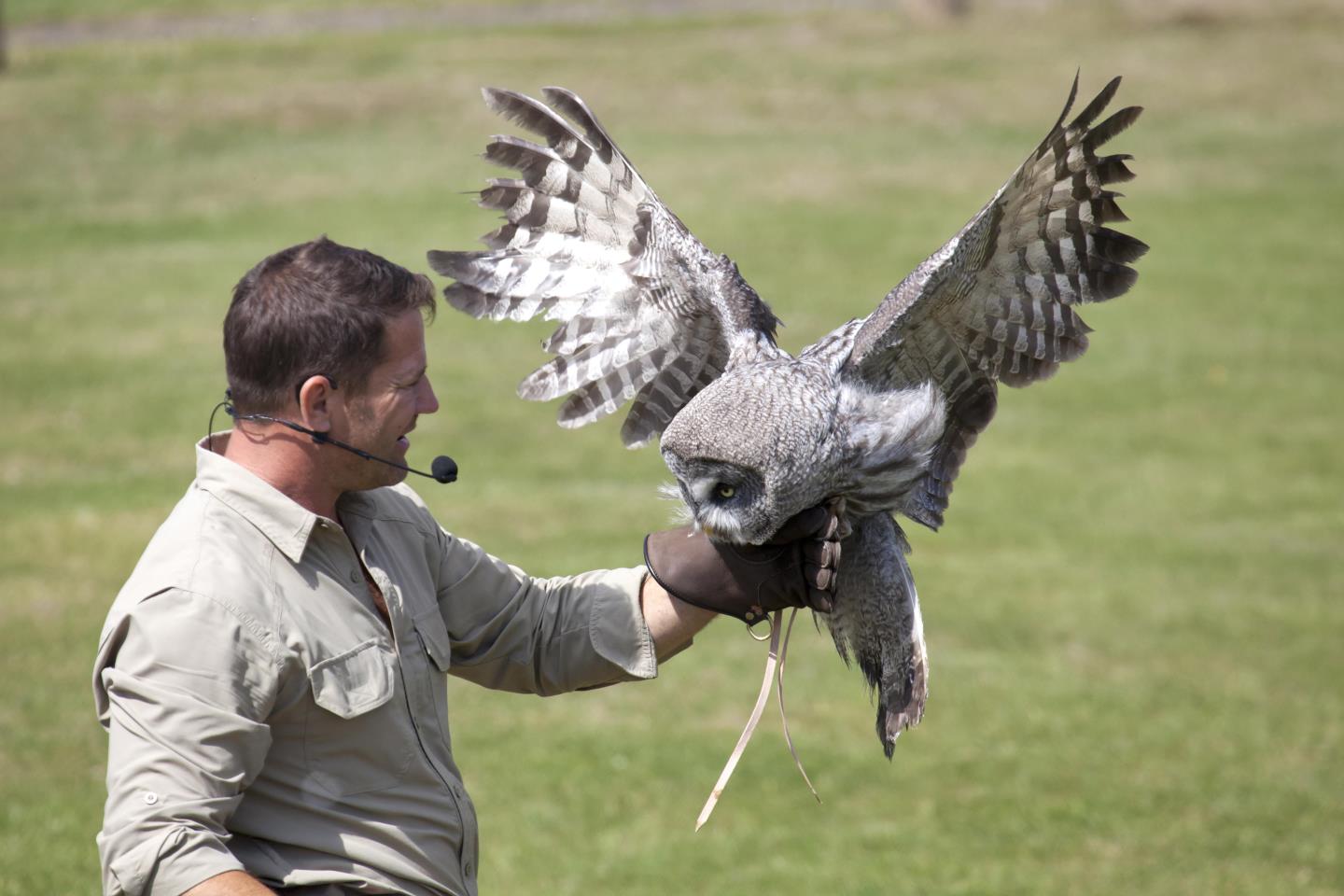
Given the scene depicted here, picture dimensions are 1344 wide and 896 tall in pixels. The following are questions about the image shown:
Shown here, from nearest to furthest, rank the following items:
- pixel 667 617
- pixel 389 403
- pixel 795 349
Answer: pixel 389 403, pixel 667 617, pixel 795 349

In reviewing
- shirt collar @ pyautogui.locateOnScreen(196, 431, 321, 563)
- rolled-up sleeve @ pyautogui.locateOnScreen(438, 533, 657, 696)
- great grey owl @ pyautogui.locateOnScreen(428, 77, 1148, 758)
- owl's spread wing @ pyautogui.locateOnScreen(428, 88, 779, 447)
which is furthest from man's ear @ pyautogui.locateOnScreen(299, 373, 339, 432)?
owl's spread wing @ pyautogui.locateOnScreen(428, 88, 779, 447)

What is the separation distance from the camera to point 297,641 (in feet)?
8.68

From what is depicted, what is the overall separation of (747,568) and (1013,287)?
0.97 metres

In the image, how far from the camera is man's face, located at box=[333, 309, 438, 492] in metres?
2.84

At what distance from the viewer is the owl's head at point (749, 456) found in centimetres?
315

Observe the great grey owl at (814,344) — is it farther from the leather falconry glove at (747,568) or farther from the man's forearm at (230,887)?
the man's forearm at (230,887)

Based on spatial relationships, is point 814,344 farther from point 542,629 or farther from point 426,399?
point 426,399

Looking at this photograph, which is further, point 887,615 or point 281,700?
point 887,615

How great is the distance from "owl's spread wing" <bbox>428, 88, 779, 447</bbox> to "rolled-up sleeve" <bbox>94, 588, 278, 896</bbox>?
1.56m

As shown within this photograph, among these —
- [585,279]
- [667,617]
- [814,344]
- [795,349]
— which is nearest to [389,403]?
[667,617]

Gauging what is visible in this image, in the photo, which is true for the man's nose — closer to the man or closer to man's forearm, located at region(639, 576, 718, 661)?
the man

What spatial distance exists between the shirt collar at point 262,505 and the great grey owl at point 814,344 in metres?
0.85

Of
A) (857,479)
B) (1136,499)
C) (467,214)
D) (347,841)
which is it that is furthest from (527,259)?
(467,214)

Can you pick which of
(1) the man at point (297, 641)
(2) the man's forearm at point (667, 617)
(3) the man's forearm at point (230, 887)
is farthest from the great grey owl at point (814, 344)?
(3) the man's forearm at point (230, 887)
